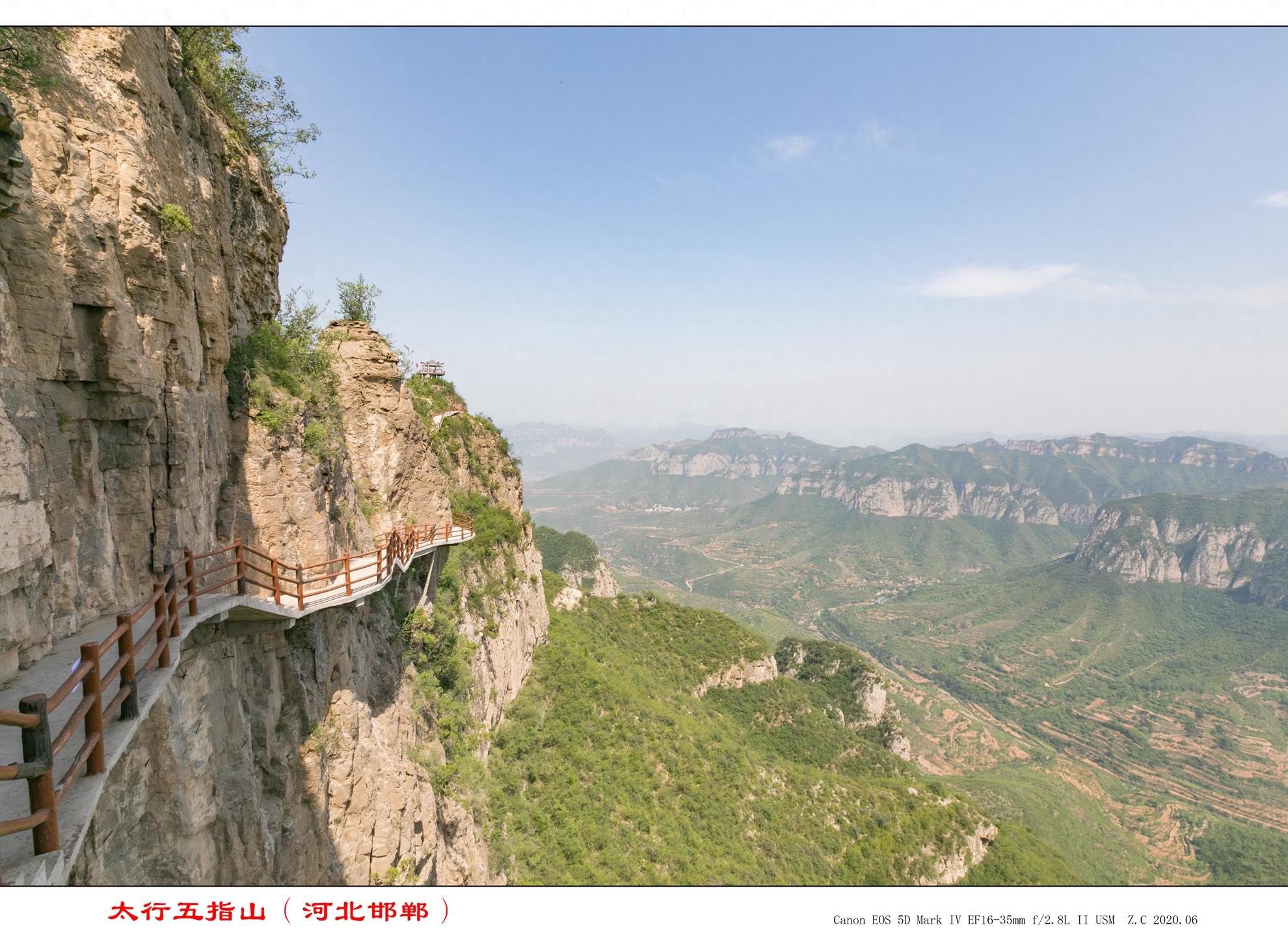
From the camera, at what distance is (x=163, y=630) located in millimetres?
6816

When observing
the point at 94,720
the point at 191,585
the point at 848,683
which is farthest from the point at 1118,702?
the point at 94,720

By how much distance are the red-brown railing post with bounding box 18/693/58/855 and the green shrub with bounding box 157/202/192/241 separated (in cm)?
788

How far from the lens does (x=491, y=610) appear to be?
28.3 metres

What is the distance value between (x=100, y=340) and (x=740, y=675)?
196ft

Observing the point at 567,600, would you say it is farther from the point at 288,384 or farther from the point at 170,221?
the point at 170,221

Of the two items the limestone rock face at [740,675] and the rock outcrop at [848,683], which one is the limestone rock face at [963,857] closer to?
the limestone rock face at [740,675]

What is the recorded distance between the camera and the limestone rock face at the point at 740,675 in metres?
55.2

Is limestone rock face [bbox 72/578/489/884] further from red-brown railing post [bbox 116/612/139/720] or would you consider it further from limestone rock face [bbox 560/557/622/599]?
limestone rock face [bbox 560/557/622/599]

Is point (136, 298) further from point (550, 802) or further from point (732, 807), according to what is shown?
point (732, 807)

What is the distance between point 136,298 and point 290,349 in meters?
5.91

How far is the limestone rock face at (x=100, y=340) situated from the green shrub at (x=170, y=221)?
0.14 m

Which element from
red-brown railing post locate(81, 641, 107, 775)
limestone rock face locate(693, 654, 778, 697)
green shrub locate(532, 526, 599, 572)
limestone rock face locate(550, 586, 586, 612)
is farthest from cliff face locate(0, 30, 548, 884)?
green shrub locate(532, 526, 599, 572)

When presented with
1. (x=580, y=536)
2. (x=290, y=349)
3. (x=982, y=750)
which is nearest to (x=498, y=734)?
(x=290, y=349)

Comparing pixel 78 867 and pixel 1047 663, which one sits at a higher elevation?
pixel 78 867
